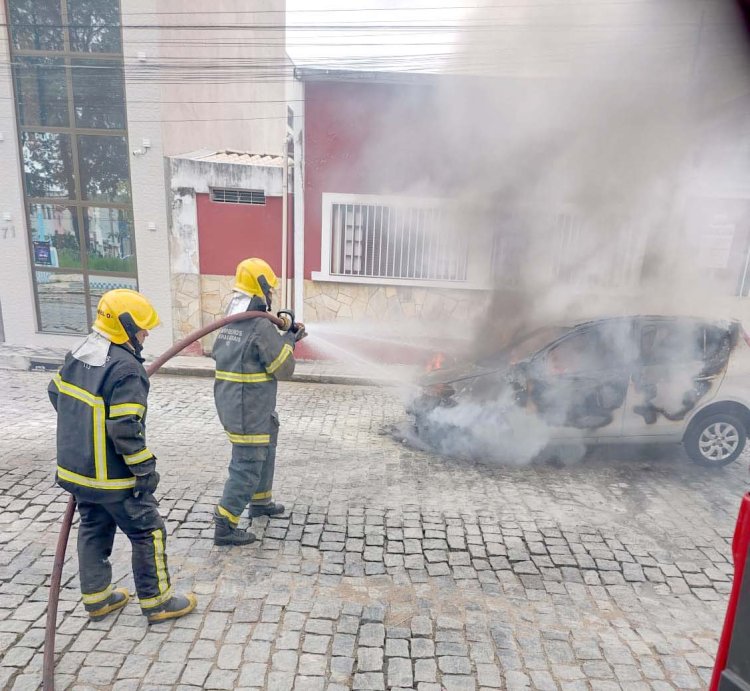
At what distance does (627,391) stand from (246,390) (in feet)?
12.5

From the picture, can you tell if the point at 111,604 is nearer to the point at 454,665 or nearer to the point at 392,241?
the point at 454,665

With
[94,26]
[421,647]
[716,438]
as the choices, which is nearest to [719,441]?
[716,438]

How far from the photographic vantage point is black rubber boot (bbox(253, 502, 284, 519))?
430 cm

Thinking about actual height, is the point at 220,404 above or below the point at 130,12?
below

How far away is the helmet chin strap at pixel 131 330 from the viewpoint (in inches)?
113

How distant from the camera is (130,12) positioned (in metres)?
8.90

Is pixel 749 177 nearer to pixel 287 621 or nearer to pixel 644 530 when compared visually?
pixel 644 530

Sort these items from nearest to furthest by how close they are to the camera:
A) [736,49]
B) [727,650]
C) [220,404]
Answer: [727,650], [220,404], [736,49]

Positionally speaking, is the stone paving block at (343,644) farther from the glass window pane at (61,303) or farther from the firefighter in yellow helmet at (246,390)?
the glass window pane at (61,303)

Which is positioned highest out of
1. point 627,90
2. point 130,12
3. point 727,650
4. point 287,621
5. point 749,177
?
point 130,12

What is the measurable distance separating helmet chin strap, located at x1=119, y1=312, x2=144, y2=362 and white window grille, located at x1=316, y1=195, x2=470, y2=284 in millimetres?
6444

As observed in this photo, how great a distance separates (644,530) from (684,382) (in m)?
1.77

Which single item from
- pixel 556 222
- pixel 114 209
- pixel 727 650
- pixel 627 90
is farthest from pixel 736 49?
pixel 114 209

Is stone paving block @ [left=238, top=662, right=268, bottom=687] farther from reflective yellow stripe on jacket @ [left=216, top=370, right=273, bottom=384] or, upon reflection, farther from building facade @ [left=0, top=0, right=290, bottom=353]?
building facade @ [left=0, top=0, right=290, bottom=353]
